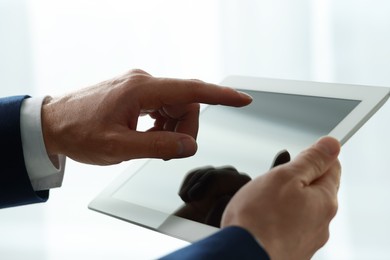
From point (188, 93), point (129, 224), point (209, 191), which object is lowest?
point (129, 224)

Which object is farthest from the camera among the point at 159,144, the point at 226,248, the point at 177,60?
the point at 177,60

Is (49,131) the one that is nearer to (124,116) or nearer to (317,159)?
(124,116)

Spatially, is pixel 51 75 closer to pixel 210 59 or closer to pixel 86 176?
pixel 86 176

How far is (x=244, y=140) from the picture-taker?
33.3 inches

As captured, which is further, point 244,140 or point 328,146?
point 244,140

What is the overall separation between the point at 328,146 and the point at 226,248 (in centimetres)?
16

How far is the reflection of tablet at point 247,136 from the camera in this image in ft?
2.54

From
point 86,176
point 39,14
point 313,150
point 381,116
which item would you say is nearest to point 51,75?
point 39,14

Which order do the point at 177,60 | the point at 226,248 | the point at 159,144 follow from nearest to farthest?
the point at 226,248, the point at 159,144, the point at 177,60

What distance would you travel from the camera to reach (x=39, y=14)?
4.79 feet

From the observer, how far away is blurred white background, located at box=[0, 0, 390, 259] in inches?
52.0

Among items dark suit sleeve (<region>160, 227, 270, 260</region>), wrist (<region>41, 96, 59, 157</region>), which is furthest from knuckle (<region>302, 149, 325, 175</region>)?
wrist (<region>41, 96, 59, 157</region>)

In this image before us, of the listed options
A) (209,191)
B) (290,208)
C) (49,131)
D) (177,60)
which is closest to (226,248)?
(290,208)

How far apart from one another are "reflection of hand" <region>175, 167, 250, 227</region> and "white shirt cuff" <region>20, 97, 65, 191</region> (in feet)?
0.62
